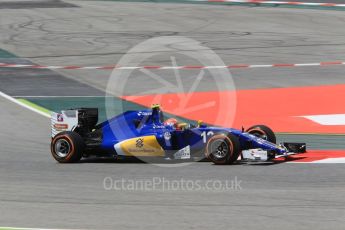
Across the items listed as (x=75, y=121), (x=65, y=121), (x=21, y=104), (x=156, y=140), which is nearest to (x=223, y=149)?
(x=156, y=140)

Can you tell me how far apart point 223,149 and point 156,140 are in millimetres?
1349

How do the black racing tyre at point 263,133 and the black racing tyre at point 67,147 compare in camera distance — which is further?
the black racing tyre at point 263,133

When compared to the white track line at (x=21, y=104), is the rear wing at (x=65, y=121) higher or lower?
lower

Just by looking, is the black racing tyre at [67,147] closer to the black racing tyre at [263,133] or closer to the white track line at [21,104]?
the black racing tyre at [263,133]

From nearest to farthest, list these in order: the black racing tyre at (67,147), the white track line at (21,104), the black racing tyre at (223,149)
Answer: the black racing tyre at (223,149) < the black racing tyre at (67,147) < the white track line at (21,104)

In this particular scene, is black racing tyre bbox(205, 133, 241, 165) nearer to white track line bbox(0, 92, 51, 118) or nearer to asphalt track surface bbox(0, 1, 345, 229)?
asphalt track surface bbox(0, 1, 345, 229)

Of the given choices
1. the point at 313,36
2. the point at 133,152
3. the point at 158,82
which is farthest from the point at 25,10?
the point at 133,152

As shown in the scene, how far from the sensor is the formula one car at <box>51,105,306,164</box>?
642 inches

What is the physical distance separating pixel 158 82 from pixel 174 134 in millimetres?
11374

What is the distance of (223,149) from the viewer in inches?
638

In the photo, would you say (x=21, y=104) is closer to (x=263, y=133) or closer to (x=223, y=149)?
(x=263, y=133)

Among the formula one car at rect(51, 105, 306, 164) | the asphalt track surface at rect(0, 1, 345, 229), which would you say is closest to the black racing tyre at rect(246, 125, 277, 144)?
the formula one car at rect(51, 105, 306, 164)

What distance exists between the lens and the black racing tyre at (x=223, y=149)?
16.0 meters

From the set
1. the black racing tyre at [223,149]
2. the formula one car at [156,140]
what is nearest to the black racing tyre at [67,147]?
the formula one car at [156,140]
